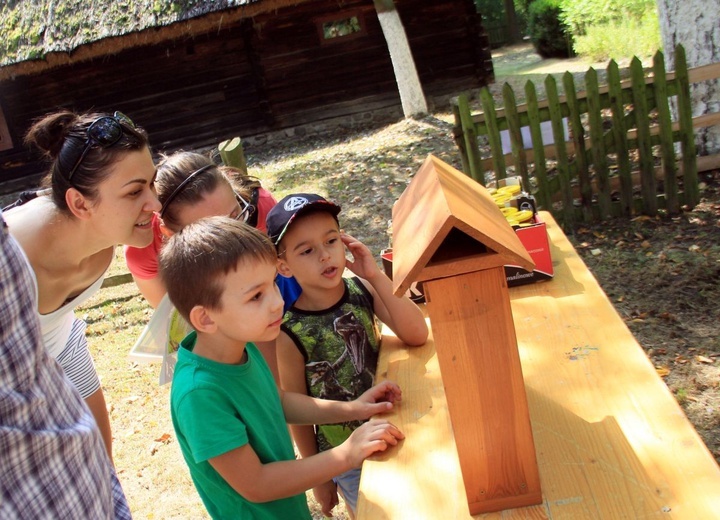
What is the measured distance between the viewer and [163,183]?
2613mm

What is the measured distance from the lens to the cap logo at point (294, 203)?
209 cm

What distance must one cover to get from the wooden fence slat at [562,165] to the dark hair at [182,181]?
12.9 ft

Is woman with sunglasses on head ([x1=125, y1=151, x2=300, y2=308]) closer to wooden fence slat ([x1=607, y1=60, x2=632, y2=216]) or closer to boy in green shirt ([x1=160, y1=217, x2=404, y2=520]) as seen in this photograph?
boy in green shirt ([x1=160, y1=217, x2=404, y2=520])

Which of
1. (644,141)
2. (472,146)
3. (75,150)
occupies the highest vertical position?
(75,150)

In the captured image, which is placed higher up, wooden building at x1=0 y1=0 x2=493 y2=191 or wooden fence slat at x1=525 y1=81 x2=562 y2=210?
wooden building at x1=0 y1=0 x2=493 y2=191

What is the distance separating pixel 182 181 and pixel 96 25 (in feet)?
34.8

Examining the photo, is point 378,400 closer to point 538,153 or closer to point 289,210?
point 289,210

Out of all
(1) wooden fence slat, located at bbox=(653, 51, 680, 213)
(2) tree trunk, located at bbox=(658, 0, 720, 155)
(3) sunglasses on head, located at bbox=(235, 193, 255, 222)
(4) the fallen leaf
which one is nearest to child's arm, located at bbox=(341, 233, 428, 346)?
(3) sunglasses on head, located at bbox=(235, 193, 255, 222)

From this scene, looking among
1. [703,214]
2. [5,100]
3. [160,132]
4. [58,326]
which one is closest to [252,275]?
[58,326]

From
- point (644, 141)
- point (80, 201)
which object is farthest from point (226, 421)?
point (644, 141)

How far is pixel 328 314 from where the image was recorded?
2.21 m

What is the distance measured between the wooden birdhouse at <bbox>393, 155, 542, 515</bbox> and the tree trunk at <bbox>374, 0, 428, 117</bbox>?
376 inches

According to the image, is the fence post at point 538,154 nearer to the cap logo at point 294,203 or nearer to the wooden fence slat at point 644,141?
the wooden fence slat at point 644,141

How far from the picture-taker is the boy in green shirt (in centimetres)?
168
